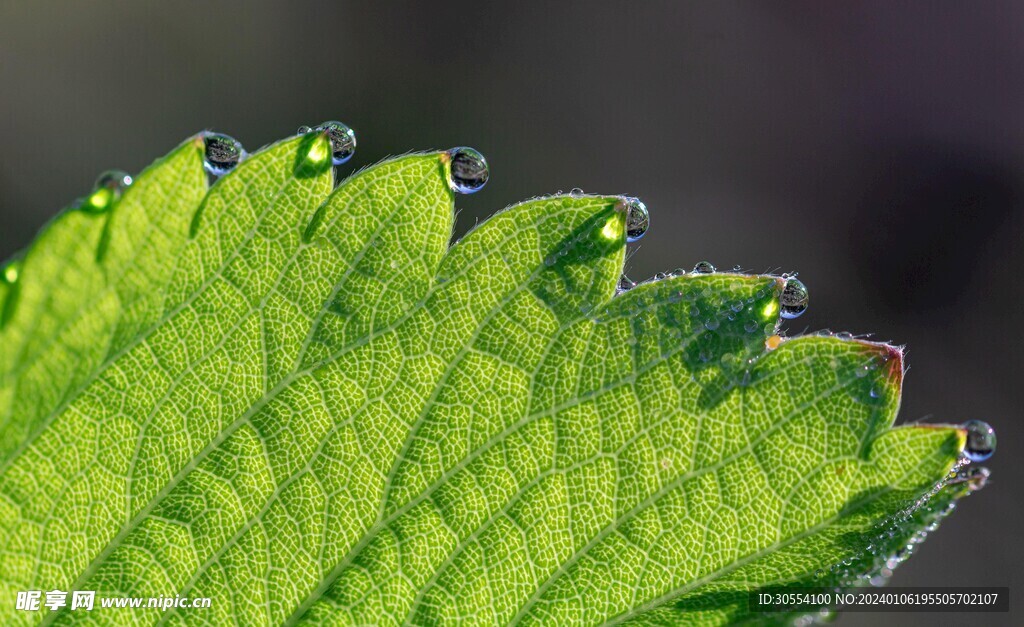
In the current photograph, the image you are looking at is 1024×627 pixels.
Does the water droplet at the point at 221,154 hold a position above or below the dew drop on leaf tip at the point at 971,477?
above

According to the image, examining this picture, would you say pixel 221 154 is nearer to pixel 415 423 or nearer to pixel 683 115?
pixel 415 423

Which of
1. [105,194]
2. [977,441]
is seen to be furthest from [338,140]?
[977,441]

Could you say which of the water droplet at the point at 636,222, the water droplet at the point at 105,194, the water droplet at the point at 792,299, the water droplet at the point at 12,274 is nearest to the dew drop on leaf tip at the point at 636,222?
the water droplet at the point at 636,222

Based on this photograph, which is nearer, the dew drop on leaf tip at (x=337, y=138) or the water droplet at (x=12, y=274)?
Result: the water droplet at (x=12, y=274)

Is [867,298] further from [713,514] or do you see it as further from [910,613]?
[713,514]

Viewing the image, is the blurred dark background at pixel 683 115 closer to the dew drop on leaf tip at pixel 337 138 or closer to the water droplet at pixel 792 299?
the dew drop on leaf tip at pixel 337 138

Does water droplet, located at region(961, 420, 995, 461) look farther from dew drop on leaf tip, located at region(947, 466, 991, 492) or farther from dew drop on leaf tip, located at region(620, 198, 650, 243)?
dew drop on leaf tip, located at region(620, 198, 650, 243)
